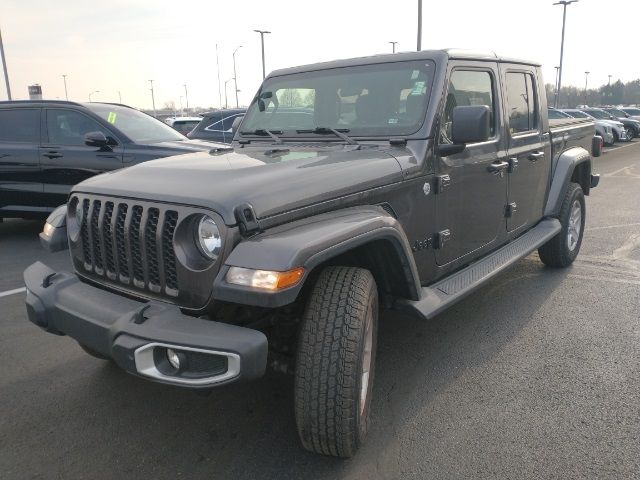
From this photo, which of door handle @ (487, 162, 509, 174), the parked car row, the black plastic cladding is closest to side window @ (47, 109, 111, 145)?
the black plastic cladding

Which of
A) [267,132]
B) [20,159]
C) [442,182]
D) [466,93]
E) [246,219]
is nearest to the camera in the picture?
[246,219]

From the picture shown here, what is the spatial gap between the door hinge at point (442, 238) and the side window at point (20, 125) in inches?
235

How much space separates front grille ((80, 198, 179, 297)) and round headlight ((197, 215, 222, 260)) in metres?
0.12

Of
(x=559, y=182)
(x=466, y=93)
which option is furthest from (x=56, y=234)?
(x=559, y=182)

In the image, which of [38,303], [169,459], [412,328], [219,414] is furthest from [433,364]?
[38,303]

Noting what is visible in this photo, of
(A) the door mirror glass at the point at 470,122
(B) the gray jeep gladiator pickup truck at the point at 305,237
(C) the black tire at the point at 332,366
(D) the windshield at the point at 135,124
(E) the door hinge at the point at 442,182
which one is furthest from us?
(D) the windshield at the point at 135,124

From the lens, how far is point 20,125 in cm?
727

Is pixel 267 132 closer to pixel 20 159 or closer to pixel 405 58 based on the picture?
pixel 405 58

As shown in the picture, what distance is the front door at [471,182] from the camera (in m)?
3.42

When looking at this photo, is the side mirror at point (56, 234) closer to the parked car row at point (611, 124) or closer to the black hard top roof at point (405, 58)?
the black hard top roof at point (405, 58)

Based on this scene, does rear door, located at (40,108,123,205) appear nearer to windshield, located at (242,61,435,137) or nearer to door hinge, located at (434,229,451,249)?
windshield, located at (242,61,435,137)

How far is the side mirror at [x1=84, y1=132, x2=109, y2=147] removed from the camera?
665 cm

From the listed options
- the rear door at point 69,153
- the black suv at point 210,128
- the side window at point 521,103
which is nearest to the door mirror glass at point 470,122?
the side window at point 521,103

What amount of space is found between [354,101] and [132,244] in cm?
182
